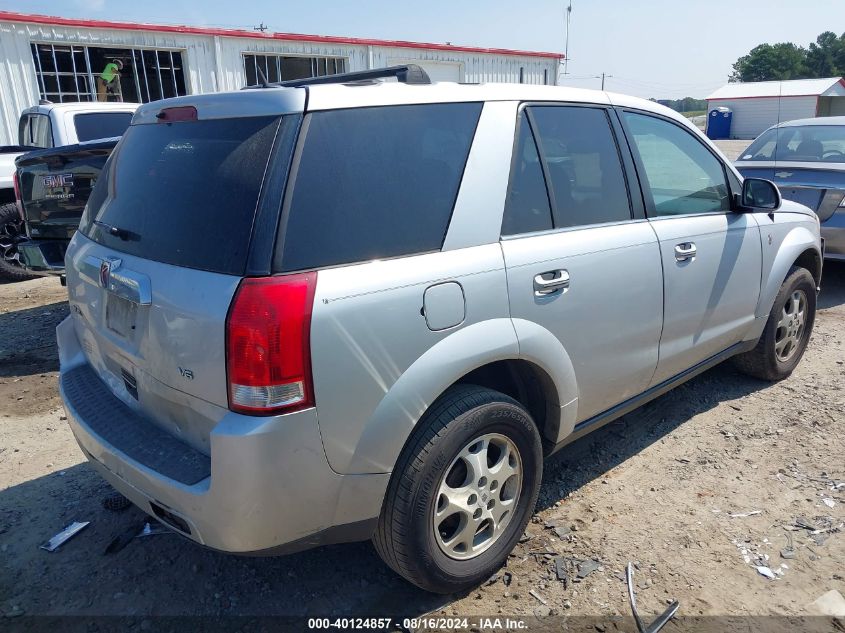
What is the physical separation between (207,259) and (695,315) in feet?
8.62

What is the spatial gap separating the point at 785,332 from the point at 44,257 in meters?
5.90

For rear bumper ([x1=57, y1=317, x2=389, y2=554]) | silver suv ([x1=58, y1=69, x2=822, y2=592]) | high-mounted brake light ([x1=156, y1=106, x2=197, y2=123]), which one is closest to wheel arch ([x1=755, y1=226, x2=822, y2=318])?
silver suv ([x1=58, y1=69, x2=822, y2=592])

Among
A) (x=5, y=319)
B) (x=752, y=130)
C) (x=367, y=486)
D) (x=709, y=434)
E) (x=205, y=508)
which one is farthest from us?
(x=752, y=130)

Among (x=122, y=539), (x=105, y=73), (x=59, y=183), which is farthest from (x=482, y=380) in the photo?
(x=105, y=73)

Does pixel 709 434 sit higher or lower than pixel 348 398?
lower

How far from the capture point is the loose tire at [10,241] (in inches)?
303

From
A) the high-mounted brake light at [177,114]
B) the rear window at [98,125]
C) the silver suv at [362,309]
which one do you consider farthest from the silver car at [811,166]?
the rear window at [98,125]

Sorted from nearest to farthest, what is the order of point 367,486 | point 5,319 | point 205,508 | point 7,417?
point 205,508
point 367,486
point 7,417
point 5,319

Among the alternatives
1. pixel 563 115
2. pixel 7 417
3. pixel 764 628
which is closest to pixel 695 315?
pixel 563 115

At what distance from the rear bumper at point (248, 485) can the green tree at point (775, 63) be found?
8370cm

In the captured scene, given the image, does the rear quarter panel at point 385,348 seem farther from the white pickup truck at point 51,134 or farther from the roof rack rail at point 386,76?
the white pickup truck at point 51,134

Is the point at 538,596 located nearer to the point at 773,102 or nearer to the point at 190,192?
the point at 190,192

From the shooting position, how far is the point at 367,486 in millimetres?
2207

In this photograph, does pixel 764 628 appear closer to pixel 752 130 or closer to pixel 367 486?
pixel 367 486
